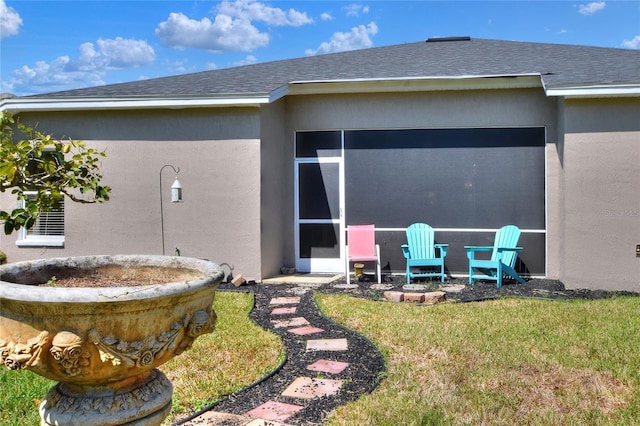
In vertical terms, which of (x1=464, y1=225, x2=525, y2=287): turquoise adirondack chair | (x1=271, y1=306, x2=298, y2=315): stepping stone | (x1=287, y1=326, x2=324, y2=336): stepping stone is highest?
(x1=464, y1=225, x2=525, y2=287): turquoise adirondack chair

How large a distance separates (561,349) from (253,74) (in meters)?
7.82

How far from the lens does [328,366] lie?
4.79 m

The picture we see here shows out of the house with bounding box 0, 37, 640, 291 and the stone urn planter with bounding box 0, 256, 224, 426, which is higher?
the house with bounding box 0, 37, 640, 291

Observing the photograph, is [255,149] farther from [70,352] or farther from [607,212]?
[70,352]

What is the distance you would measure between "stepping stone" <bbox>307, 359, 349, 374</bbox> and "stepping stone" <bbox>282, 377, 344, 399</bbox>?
22 centimetres

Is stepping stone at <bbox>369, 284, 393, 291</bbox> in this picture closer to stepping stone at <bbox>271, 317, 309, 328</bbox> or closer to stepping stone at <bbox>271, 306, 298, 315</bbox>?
stepping stone at <bbox>271, 306, 298, 315</bbox>

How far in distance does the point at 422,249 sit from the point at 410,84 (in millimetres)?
2780

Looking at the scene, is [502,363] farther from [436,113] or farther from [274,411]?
[436,113]

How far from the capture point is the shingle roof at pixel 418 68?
8766 mm

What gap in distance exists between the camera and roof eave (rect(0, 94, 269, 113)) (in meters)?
8.56

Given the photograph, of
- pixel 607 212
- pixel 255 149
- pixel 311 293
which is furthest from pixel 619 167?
pixel 255 149

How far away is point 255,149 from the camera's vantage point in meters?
8.82

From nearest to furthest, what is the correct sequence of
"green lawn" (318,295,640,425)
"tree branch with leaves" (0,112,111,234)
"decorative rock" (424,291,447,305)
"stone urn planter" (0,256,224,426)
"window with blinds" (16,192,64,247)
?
"stone urn planter" (0,256,224,426) → "tree branch with leaves" (0,112,111,234) → "green lawn" (318,295,640,425) → "decorative rock" (424,291,447,305) → "window with blinds" (16,192,64,247)

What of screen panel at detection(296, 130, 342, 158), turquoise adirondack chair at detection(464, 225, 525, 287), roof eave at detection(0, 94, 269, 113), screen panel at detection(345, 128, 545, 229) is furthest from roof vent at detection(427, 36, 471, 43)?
roof eave at detection(0, 94, 269, 113)
